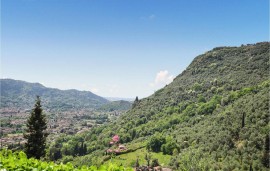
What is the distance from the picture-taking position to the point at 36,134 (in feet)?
118

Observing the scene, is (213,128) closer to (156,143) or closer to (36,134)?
(156,143)

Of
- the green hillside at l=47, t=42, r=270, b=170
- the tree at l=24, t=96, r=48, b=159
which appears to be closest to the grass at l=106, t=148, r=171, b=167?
the green hillside at l=47, t=42, r=270, b=170

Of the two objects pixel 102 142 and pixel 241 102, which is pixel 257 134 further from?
pixel 102 142

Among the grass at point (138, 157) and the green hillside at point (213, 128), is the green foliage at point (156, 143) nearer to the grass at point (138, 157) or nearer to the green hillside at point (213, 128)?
the green hillside at point (213, 128)

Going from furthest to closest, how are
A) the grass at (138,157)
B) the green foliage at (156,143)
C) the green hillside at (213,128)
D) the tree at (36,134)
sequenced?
the green foliage at (156,143) < the grass at (138,157) < the green hillside at (213,128) < the tree at (36,134)

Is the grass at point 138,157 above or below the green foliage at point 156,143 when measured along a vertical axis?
below

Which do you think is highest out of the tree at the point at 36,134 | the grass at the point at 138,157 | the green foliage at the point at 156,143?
the tree at the point at 36,134

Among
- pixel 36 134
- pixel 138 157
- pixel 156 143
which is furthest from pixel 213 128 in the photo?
pixel 36 134

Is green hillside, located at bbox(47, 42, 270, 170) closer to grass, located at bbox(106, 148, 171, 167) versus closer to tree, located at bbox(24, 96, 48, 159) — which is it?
grass, located at bbox(106, 148, 171, 167)

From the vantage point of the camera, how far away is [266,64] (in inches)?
7008

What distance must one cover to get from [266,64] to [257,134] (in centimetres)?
10931

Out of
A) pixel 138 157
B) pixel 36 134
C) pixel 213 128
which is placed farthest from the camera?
pixel 138 157

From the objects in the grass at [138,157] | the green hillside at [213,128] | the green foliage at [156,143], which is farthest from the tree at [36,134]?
the green foliage at [156,143]

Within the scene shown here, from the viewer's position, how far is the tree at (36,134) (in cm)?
3559
